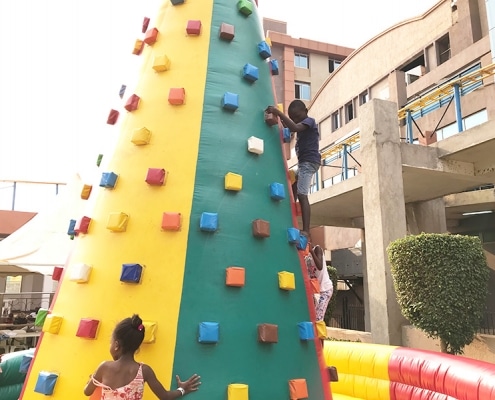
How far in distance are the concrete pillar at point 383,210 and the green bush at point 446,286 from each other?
1.38 metres

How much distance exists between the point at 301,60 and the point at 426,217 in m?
24.7

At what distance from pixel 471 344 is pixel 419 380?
4.58 metres

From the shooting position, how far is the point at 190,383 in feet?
9.30

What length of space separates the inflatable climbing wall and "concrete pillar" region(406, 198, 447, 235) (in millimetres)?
10748

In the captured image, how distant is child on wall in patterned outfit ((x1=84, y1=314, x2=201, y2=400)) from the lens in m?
2.62

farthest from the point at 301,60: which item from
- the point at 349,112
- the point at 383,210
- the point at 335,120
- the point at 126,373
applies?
the point at 126,373

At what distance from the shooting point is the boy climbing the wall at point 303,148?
13.6ft

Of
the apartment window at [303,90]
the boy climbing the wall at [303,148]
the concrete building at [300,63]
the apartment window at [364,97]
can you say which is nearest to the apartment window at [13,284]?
the concrete building at [300,63]

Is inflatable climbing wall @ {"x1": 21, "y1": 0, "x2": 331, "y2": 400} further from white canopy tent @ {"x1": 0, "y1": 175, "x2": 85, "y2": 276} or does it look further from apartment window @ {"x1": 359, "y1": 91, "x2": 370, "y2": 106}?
apartment window @ {"x1": 359, "y1": 91, "x2": 370, "y2": 106}

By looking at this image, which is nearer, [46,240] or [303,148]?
[303,148]

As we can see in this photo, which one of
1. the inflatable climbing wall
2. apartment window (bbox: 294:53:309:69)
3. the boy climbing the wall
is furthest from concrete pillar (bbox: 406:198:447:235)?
apartment window (bbox: 294:53:309:69)

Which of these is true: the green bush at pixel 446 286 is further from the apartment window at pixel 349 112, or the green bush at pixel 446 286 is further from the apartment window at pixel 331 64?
the apartment window at pixel 331 64

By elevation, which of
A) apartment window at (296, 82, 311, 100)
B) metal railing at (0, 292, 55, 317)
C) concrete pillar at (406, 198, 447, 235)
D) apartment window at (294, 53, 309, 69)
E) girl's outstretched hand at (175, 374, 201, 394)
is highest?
apartment window at (294, 53, 309, 69)

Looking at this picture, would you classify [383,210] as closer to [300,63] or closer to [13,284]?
[13,284]
